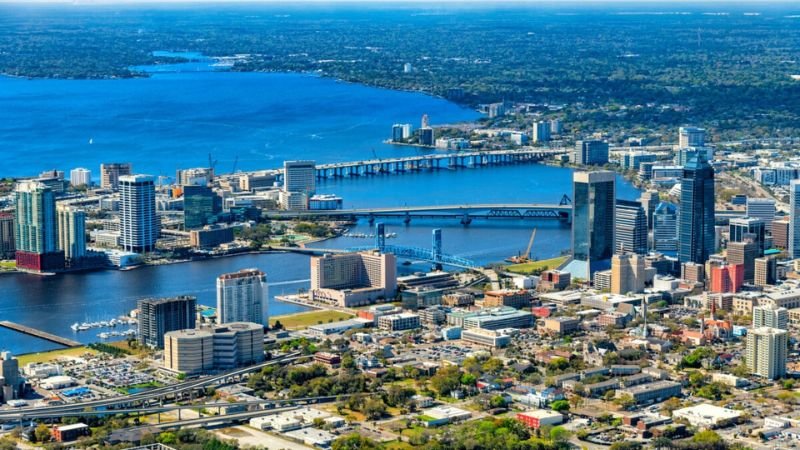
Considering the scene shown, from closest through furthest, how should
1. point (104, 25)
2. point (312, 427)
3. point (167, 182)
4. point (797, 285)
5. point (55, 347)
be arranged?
point (312, 427), point (55, 347), point (797, 285), point (167, 182), point (104, 25)

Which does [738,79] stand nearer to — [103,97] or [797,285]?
[103,97]

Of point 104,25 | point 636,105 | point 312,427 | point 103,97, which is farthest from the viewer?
point 104,25

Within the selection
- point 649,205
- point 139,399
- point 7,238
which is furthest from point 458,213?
point 139,399

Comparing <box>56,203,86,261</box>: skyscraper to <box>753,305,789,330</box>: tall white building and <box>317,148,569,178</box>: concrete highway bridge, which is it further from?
<box>317,148,569,178</box>: concrete highway bridge

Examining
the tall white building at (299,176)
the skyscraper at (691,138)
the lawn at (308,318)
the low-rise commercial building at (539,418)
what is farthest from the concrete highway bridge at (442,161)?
the low-rise commercial building at (539,418)

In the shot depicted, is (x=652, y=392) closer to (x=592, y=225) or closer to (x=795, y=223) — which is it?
(x=592, y=225)

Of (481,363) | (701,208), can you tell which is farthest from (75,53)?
(481,363)
